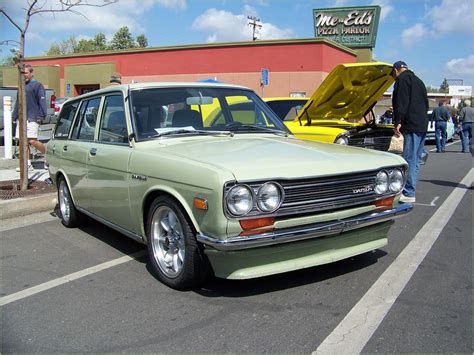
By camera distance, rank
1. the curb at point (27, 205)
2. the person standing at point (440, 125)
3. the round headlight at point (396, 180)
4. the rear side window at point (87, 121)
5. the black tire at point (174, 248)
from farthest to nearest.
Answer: the person standing at point (440, 125), the curb at point (27, 205), the rear side window at point (87, 121), the round headlight at point (396, 180), the black tire at point (174, 248)

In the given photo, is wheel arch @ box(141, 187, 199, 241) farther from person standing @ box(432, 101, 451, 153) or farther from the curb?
person standing @ box(432, 101, 451, 153)

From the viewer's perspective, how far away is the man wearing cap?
22.1 ft

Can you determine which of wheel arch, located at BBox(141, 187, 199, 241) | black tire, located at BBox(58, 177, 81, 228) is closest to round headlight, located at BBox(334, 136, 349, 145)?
black tire, located at BBox(58, 177, 81, 228)

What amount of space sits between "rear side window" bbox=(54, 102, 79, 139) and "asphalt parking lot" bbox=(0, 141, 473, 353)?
4.93 feet

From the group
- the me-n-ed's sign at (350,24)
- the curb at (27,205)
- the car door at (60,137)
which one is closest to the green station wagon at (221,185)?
the car door at (60,137)

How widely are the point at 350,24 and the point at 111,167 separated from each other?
32155 mm

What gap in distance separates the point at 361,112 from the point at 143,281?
6.14 metres

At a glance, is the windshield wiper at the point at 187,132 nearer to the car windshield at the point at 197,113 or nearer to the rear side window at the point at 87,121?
the car windshield at the point at 197,113

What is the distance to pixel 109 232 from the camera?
5633mm

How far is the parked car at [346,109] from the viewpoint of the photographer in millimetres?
7680

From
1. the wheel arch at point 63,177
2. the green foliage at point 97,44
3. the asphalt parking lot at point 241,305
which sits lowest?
the asphalt parking lot at point 241,305

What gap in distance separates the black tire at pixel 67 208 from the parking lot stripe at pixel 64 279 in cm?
131

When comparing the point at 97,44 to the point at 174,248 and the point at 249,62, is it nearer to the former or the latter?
the point at 249,62

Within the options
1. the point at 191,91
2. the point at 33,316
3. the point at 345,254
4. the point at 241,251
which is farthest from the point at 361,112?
the point at 33,316
